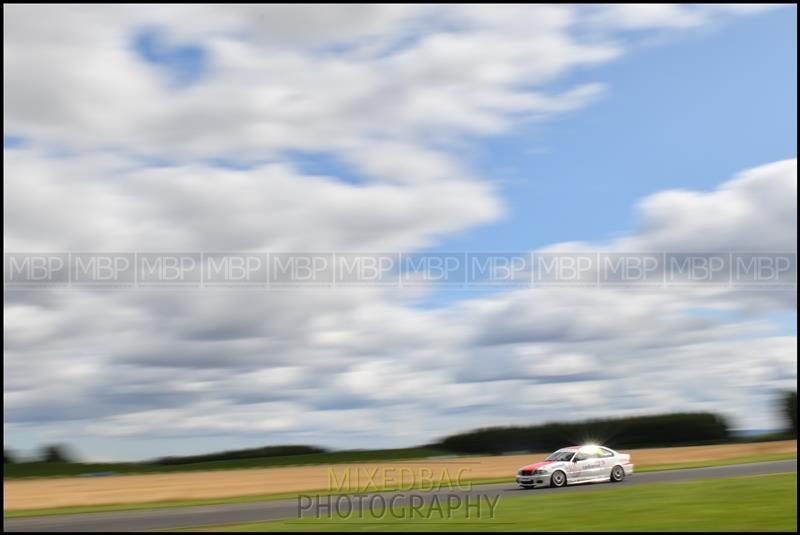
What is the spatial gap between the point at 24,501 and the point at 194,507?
1527 centimetres

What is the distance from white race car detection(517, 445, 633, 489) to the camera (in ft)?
92.8

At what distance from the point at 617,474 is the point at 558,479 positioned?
3363 mm

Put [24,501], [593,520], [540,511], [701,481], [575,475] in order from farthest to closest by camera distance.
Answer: [24,501], [575,475], [701,481], [540,511], [593,520]

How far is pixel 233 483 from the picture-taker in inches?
1699

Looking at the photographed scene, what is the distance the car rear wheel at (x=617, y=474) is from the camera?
30.1 metres

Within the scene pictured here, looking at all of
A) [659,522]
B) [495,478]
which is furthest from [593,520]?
[495,478]

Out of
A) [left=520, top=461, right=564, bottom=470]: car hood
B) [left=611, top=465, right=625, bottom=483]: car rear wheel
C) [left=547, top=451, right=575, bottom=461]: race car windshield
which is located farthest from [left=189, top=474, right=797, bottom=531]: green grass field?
[left=611, top=465, right=625, bottom=483]: car rear wheel

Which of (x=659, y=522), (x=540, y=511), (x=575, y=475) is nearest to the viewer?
(x=659, y=522)

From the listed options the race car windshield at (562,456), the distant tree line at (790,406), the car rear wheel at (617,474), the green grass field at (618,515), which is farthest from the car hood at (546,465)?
the distant tree line at (790,406)

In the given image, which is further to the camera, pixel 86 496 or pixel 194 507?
pixel 86 496

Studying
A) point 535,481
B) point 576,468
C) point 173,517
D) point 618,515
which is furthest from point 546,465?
point 173,517

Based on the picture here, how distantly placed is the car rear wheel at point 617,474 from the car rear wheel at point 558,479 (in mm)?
2709

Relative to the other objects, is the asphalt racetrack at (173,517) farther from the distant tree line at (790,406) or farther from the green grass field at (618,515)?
the distant tree line at (790,406)

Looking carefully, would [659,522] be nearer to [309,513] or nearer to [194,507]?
[309,513]
